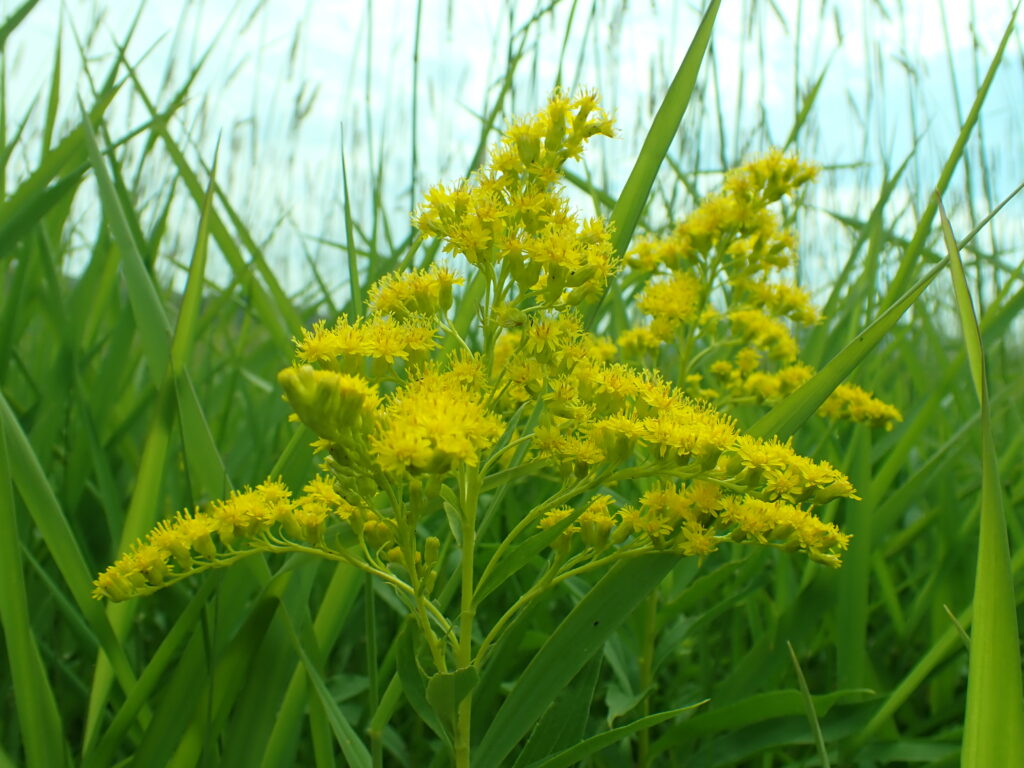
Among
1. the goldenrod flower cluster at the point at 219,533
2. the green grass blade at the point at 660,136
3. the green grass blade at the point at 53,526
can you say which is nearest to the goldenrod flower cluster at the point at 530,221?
the green grass blade at the point at 660,136

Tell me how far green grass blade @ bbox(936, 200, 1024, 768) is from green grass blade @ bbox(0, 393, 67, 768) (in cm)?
104

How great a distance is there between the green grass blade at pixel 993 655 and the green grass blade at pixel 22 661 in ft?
3.42

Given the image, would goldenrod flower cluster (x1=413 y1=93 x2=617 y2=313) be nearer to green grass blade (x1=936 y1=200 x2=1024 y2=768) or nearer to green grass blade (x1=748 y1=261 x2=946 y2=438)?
green grass blade (x1=748 y1=261 x2=946 y2=438)

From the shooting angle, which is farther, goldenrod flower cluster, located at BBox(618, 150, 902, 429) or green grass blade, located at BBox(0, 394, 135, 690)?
goldenrod flower cluster, located at BBox(618, 150, 902, 429)

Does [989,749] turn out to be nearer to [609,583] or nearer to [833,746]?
[609,583]

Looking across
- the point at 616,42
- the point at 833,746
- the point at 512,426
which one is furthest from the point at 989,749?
the point at 616,42

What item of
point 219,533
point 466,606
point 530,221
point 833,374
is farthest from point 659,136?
point 219,533

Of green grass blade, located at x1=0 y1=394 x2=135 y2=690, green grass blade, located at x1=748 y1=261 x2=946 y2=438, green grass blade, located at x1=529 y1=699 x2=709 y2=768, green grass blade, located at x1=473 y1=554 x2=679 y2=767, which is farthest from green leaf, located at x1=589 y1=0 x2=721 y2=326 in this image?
green grass blade, located at x1=0 y1=394 x2=135 y2=690

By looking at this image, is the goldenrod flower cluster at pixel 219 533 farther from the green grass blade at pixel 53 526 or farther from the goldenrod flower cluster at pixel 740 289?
the goldenrod flower cluster at pixel 740 289

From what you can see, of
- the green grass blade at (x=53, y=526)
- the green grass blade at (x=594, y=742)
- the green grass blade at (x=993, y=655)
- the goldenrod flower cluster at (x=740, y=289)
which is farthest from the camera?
the goldenrod flower cluster at (x=740, y=289)

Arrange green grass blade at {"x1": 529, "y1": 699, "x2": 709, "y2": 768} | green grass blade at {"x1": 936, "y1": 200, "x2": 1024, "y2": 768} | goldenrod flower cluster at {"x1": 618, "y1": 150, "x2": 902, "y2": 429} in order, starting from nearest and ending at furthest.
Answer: green grass blade at {"x1": 936, "y1": 200, "x2": 1024, "y2": 768} → green grass blade at {"x1": 529, "y1": 699, "x2": 709, "y2": 768} → goldenrod flower cluster at {"x1": 618, "y1": 150, "x2": 902, "y2": 429}

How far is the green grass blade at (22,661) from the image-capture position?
1.08 metres

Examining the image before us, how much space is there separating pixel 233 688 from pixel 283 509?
1.08 ft

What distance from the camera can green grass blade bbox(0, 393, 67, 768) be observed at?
108 cm
